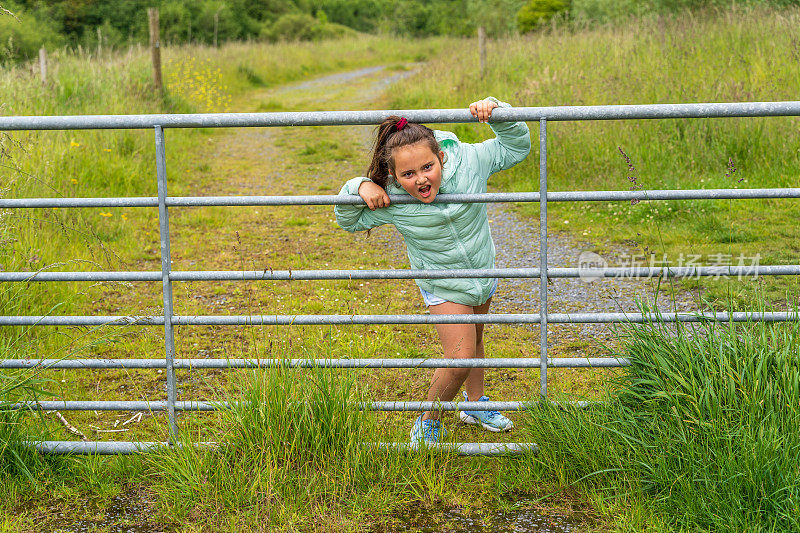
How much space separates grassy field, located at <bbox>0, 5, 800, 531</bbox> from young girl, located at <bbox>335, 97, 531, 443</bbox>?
1.47 feet

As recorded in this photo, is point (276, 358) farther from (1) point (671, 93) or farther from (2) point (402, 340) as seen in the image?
(1) point (671, 93)

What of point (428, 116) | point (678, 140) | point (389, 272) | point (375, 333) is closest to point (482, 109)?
point (428, 116)

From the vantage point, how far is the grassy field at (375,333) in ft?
9.34

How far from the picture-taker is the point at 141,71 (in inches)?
580

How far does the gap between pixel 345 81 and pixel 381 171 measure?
21.4 m

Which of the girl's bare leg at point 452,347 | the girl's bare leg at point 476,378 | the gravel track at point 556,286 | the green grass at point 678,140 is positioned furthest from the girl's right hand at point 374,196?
the green grass at point 678,140

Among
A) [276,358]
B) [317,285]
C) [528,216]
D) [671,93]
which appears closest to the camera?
[276,358]

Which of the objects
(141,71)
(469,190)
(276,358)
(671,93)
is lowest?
(276,358)

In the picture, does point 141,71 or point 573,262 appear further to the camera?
point 141,71

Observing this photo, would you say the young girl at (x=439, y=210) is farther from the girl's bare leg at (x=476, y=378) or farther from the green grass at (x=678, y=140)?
the green grass at (x=678, y=140)

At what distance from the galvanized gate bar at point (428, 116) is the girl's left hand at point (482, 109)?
21 millimetres

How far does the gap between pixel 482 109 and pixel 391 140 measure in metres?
0.42

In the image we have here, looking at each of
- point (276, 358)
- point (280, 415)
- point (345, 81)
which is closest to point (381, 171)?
point (276, 358)

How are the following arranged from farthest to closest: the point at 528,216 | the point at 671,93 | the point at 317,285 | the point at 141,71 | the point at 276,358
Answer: the point at 141,71 → the point at 671,93 → the point at 528,216 → the point at 317,285 → the point at 276,358
